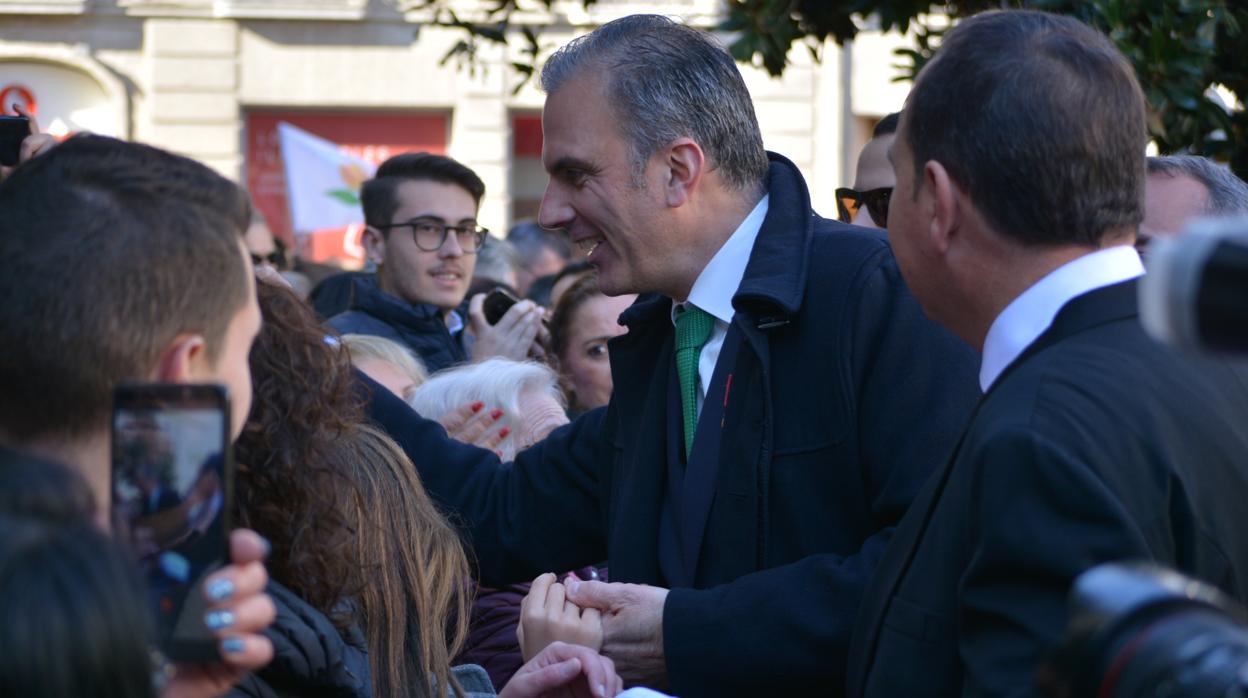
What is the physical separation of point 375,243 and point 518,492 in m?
3.42

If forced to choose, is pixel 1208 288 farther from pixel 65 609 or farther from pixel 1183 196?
pixel 1183 196

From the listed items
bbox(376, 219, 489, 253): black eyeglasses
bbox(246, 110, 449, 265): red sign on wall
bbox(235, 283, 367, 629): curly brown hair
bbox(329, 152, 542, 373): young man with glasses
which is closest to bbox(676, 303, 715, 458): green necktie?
bbox(235, 283, 367, 629): curly brown hair

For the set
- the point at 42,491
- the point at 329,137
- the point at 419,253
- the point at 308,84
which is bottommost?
the point at 329,137

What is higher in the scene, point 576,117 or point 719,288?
point 576,117

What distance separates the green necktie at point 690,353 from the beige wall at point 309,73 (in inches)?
523

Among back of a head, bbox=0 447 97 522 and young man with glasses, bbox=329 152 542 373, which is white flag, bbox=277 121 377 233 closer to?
young man with glasses, bbox=329 152 542 373

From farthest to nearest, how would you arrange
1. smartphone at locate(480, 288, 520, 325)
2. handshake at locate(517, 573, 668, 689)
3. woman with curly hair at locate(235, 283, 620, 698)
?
smartphone at locate(480, 288, 520, 325), handshake at locate(517, 573, 668, 689), woman with curly hair at locate(235, 283, 620, 698)

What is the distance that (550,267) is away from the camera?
32.7ft

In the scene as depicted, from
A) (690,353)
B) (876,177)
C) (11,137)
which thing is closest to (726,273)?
(690,353)

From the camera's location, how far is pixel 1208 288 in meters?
0.98

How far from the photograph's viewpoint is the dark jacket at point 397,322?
20.0ft

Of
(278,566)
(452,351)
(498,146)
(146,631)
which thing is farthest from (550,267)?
(146,631)

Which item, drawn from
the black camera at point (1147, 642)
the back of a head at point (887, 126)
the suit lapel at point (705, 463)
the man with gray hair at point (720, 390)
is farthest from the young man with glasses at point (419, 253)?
the black camera at point (1147, 642)

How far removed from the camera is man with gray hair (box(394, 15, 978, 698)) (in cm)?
258
